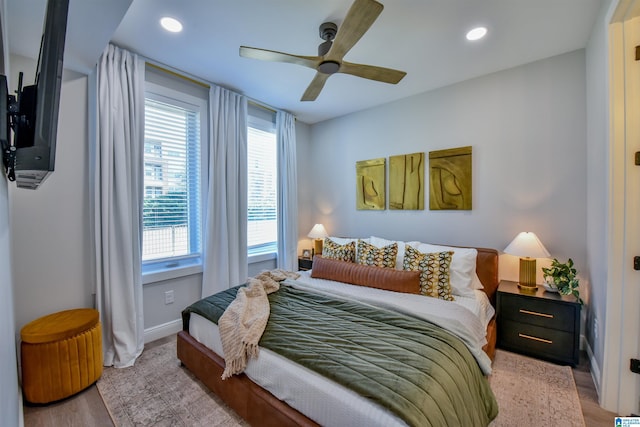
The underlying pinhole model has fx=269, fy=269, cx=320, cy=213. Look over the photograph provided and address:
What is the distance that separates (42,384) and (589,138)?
185 inches

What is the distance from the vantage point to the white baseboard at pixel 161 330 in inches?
109

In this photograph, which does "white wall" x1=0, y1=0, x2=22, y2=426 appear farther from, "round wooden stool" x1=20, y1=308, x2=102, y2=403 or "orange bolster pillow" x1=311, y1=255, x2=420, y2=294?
"orange bolster pillow" x1=311, y1=255, x2=420, y2=294

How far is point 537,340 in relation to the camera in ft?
7.81

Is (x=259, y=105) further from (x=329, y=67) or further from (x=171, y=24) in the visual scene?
(x=329, y=67)

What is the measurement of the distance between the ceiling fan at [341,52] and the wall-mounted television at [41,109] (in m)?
1.06

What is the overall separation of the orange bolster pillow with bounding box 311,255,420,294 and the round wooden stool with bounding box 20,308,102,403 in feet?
6.42

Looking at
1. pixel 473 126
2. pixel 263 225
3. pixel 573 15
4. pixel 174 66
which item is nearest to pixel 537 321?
pixel 473 126

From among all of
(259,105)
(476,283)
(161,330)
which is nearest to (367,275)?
(476,283)

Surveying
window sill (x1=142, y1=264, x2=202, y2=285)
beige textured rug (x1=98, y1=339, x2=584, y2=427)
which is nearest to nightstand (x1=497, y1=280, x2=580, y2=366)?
beige textured rug (x1=98, y1=339, x2=584, y2=427)

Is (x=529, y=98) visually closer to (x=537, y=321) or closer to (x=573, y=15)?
(x=573, y=15)

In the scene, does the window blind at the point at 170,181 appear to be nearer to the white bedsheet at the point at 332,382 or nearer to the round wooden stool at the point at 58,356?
the round wooden stool at the point at 58,356

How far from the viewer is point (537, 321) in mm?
A: 2381

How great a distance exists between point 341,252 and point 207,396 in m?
1.78

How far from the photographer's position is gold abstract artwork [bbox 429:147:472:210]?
305cm
